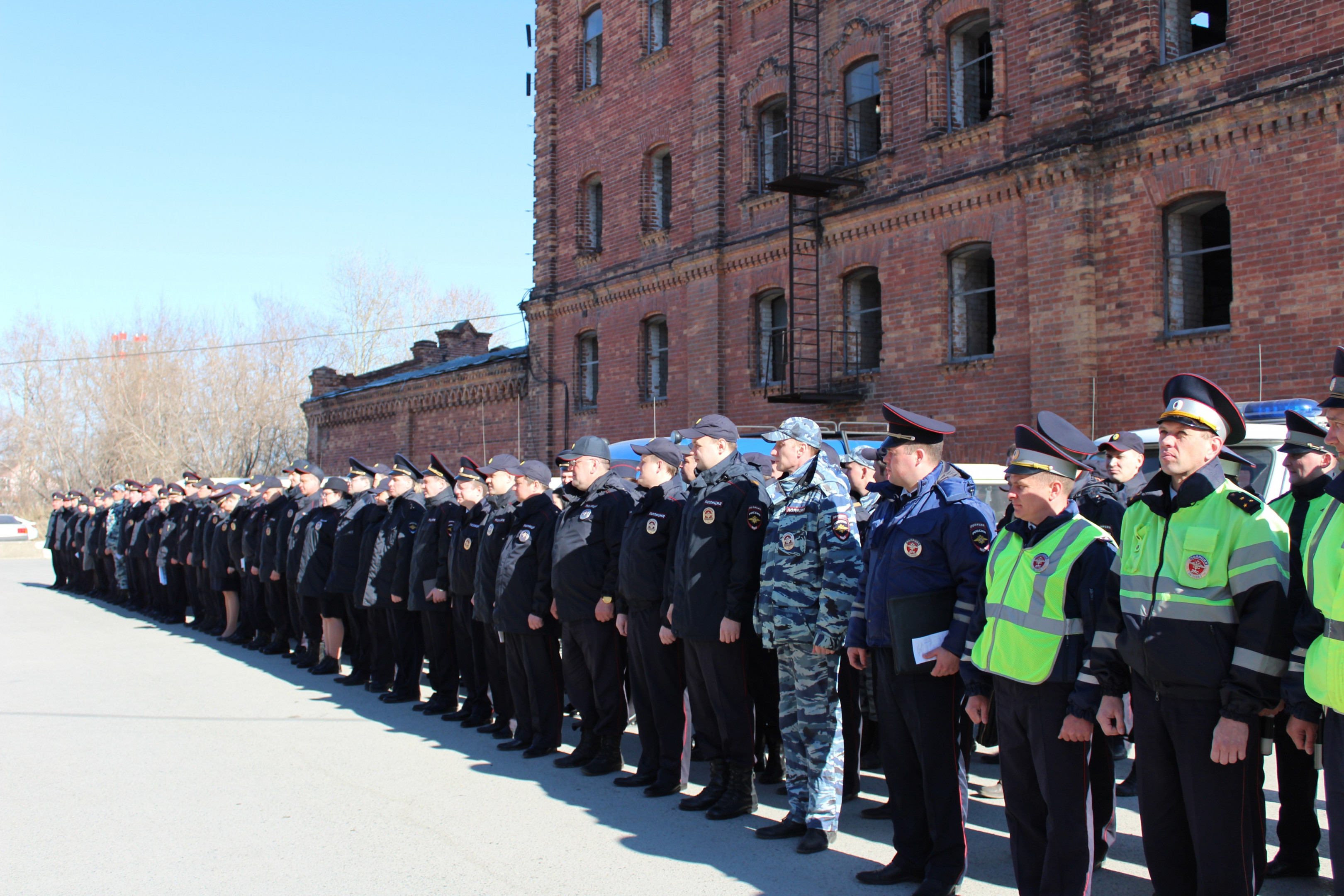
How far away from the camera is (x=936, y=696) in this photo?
4.92 m

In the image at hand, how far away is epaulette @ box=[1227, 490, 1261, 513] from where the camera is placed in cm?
379

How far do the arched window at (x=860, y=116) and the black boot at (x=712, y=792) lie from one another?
12.0 meters

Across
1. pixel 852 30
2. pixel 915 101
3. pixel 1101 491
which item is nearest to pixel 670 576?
pixel 1101 491

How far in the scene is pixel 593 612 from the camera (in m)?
7.35

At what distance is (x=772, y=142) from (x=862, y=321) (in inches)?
146

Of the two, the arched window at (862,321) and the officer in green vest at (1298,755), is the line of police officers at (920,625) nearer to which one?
the officer in green vest at (1298,755)

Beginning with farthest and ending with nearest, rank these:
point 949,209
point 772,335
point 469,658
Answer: point 772,335
point 949,209
point 469,658

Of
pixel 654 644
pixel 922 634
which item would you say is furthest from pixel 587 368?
pixel 922 634

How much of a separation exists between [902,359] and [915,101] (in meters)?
3.67

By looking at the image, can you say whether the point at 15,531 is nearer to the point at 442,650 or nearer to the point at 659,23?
the point at 659,23

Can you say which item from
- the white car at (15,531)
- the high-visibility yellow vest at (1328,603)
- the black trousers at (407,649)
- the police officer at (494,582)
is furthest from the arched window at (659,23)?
the white car at (15,531)

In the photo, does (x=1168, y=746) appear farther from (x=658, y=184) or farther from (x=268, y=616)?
(x=658, y=184)

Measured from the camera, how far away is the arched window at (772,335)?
1755 centimetres

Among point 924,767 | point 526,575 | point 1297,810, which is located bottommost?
point 1297,810
